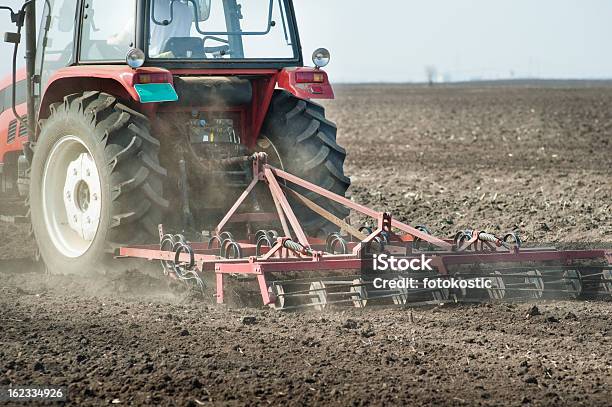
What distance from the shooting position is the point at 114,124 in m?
6.88

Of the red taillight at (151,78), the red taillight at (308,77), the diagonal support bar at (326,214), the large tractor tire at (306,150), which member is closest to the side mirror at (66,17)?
the red taillight at (151,78)

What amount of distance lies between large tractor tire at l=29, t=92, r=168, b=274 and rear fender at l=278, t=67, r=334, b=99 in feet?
3.33

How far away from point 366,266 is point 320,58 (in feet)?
5.92

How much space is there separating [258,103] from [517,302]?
94.1 inches

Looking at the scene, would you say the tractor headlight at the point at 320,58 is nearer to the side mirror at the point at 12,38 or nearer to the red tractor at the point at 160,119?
the red tractor at the point at 160,119

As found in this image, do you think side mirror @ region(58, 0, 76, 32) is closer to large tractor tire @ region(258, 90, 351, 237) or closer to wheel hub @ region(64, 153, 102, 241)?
wheel hub @ region(64, 153, 102, 241)

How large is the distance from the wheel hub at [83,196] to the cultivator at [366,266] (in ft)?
1.98

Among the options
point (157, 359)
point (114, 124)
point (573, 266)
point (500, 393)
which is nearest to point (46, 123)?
point (114, 124)

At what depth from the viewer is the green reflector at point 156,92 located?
21.8ft

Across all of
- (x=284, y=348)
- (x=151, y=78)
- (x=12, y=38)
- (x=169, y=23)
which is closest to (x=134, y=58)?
(x=151, y=78)

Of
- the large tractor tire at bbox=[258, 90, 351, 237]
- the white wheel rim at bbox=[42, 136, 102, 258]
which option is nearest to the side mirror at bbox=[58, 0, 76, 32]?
the white wheel rim at bbox=[42, 136, 102, 258]

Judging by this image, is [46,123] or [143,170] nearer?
[143,170]

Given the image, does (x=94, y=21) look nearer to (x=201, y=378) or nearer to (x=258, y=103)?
(x=258, y=103)

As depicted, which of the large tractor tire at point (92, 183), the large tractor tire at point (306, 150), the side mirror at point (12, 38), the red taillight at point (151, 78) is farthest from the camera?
the side mirror at point (12, 38)
